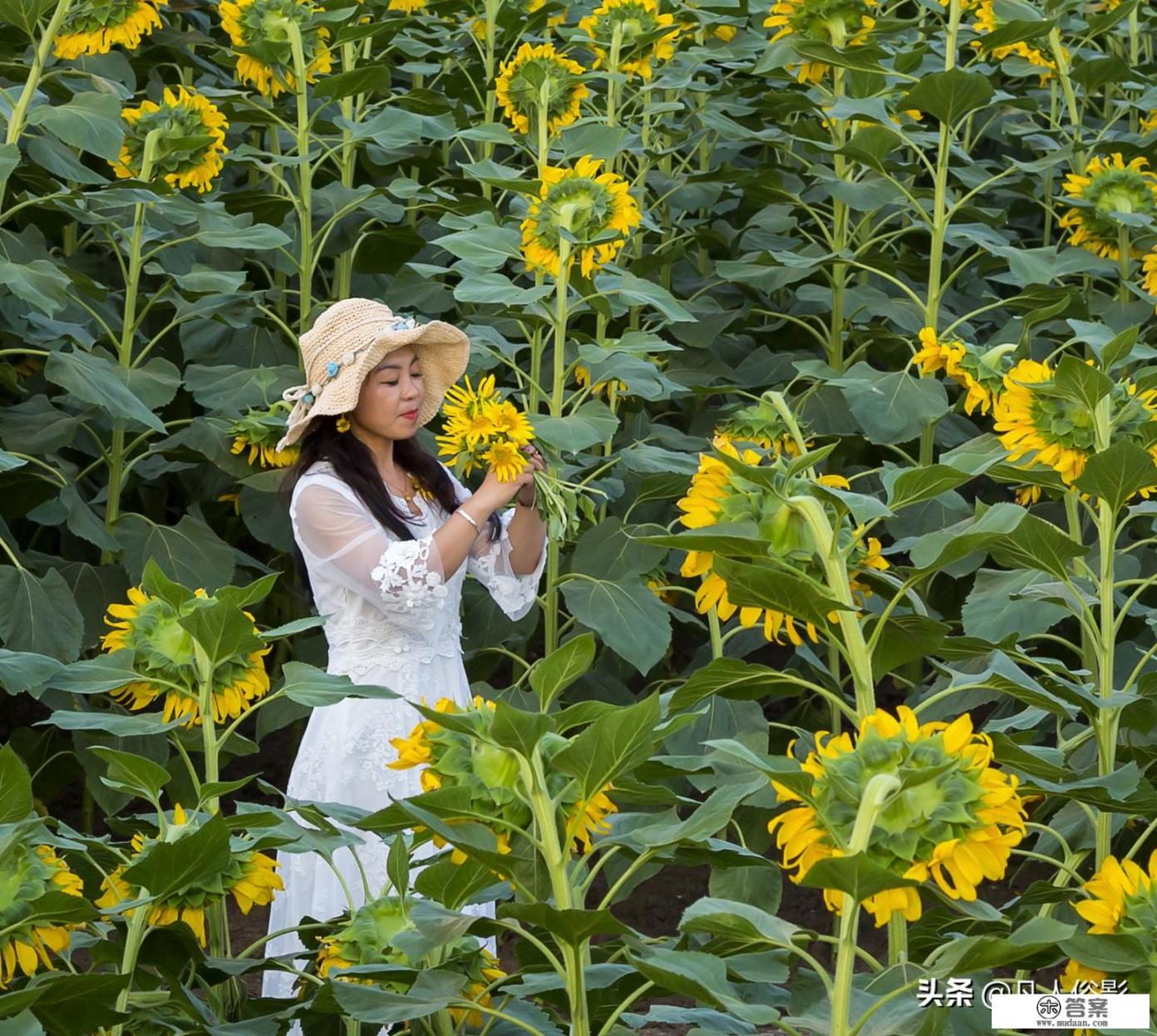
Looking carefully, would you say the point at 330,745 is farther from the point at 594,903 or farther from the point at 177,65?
the point at 177,65

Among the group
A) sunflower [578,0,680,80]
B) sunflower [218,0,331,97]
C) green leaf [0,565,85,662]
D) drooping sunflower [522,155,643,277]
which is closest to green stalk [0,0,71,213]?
sunflower [218,0,331,97]

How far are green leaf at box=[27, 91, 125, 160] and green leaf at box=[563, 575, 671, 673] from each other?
3.99 feet

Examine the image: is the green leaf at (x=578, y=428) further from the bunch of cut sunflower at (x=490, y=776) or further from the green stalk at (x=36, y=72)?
the bunch of cut sunflower at (x=490, y=776)

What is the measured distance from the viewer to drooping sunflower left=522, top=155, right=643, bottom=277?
3.13m

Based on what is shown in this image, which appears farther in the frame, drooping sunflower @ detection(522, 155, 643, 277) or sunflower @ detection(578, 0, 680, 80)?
sunflower @ detection(578, 0, 680, 80)

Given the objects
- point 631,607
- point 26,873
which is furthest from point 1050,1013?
point 631,607

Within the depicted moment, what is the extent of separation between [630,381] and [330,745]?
34.7 inches

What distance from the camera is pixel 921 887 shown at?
56.3 inches

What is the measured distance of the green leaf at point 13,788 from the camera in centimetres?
153

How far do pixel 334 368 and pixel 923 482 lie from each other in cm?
171

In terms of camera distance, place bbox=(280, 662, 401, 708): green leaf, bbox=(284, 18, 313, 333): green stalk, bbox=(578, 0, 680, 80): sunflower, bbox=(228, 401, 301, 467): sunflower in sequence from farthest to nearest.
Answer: bbox=(578, 0, 680, 80): sunflower
bbox=(284, 18, 313, 333): green stalk
bbox=(228, 401, 301, 467): sunflower
bbox=(280, 662, 401, 708): green leaf

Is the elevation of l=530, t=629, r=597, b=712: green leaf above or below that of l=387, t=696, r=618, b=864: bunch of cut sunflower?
above

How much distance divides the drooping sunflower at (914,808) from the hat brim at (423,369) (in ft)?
6.08

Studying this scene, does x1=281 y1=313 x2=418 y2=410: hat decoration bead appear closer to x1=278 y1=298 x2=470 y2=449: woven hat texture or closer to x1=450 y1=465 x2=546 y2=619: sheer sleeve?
x1=278 y1=298 x2=470 y2=449: woven hat texture
